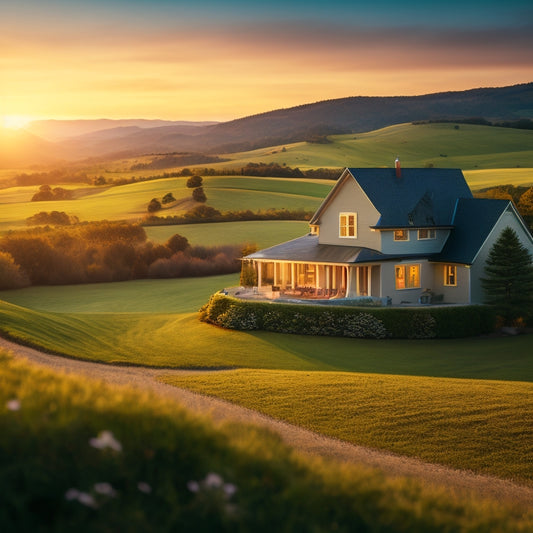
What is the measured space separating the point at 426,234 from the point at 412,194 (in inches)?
89.1

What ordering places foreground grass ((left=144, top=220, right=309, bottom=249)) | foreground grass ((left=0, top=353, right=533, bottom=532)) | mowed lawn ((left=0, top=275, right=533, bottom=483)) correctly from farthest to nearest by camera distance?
foreground grass ((left=144, top=220, right=309, bottom=249))
mowed lawn ((left=0, top=275, right=533, bottom=483))
foreground grass ((left=0, top=353, right=533, bottom=532))

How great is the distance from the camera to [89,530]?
5.46 metres

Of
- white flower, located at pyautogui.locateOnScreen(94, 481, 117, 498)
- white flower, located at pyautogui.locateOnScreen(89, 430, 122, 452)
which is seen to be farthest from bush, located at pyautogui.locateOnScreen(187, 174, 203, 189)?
white flower, located at pyautogui.locateOnScreen(94, 481, 117, 498)

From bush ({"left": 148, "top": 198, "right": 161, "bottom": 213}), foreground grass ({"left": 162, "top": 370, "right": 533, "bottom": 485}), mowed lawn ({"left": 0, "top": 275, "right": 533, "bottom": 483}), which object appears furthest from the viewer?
bush ({"left": 148, "top": 198, "right": 161, "bottom": 213})

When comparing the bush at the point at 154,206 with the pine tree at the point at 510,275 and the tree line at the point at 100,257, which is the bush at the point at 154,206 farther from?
the pine tree at the point at 510,275

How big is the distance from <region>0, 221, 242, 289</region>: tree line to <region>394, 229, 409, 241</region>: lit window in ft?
86.0

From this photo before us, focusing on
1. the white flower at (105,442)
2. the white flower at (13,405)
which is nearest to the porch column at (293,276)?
the white flower at (13,405)

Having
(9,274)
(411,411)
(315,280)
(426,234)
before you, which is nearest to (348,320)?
(315,280)

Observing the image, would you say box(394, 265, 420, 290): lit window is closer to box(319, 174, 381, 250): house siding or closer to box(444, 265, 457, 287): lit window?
box(444, 265, 457, 287): lit window

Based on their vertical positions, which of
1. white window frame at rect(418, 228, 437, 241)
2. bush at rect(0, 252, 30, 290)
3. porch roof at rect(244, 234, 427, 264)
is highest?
white window frame at rect(418, 228, 437, 241)

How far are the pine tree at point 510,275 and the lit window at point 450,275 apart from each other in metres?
2.01

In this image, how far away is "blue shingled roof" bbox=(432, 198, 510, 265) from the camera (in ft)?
139

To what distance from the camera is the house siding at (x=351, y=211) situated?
4228cm

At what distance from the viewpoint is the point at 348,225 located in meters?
43.4
